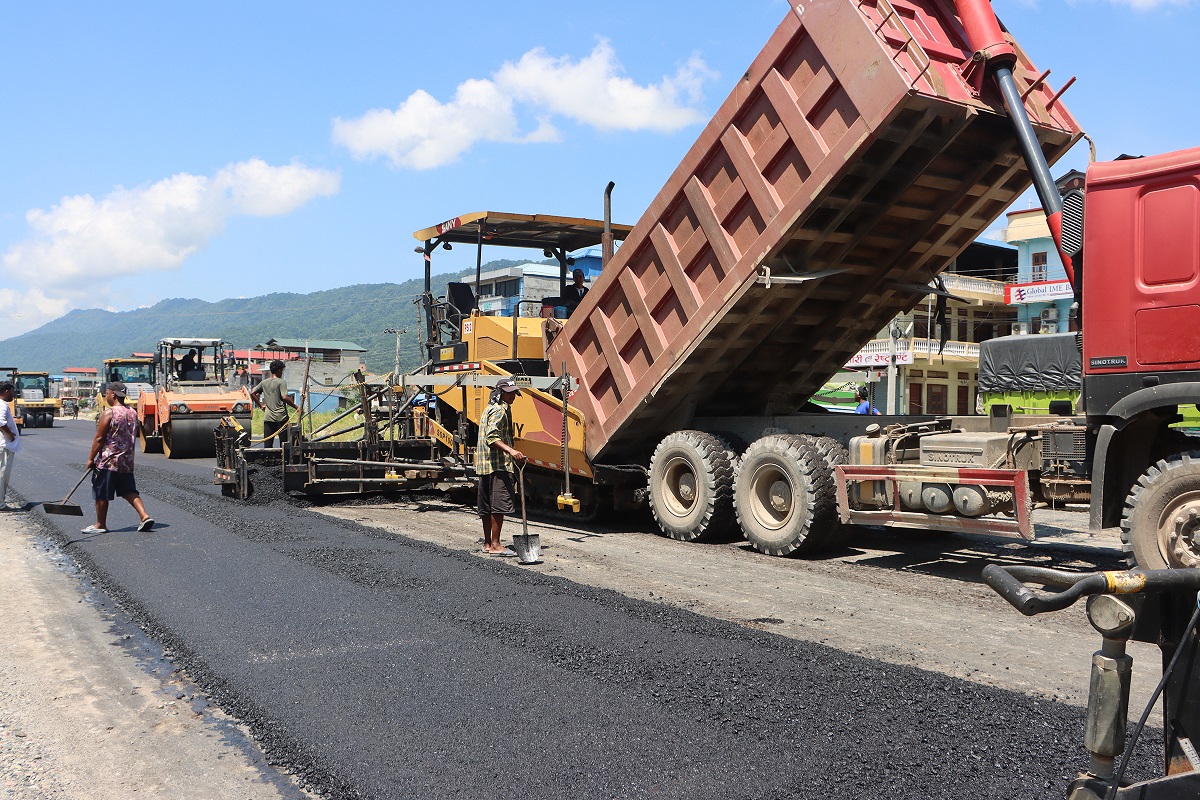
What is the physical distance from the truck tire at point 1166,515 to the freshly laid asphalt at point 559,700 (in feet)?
4.42

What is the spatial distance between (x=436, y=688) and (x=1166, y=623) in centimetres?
295

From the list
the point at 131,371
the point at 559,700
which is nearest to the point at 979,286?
the point at 131,371

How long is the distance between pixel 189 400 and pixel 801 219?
1608 centimetres

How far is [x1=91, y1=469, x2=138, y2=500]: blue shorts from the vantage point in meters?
9.09

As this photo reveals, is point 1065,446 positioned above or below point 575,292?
below

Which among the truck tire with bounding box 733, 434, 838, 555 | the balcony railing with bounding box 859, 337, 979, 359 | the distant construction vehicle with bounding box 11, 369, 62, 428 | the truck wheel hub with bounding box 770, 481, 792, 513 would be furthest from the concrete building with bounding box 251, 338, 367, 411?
the truck wheel hub with bounding box 770, 481, 792, 513

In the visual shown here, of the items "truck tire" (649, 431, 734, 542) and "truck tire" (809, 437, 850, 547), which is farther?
"truck tire" (649, 431, 734, 542)

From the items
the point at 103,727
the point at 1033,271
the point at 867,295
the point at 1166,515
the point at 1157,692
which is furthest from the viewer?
the point at 1033,271

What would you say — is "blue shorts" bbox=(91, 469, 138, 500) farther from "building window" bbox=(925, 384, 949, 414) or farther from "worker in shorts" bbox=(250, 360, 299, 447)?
"building window" bbox=(925, 384, 949, 414)

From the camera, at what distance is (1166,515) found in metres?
5.78

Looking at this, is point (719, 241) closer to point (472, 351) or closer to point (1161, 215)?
point (1161, 215)

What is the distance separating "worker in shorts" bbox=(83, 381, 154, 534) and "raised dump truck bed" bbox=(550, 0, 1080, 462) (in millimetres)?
4124

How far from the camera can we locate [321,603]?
5.93m

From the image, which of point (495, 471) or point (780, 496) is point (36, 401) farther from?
point (780, 496)
